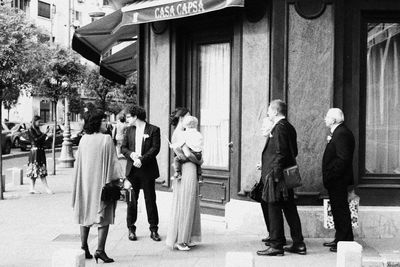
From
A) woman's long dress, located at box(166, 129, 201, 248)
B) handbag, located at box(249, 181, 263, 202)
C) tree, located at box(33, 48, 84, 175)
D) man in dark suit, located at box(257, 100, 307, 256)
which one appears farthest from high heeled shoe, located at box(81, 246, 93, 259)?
tree, located at box(33, 48, 84, 175)

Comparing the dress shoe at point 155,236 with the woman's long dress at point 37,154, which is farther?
the woman's long dress at point 37,154

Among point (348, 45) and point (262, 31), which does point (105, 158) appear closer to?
point (262, 31)

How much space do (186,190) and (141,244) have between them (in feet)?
3.65

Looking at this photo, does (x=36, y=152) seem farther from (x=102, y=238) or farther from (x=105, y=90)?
(x=105, y=90)

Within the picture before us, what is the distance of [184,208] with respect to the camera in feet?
26.2

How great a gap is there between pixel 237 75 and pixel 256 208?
2.17 metres

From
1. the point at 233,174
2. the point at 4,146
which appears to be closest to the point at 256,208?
the point at 233,174

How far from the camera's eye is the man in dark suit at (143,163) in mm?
8633

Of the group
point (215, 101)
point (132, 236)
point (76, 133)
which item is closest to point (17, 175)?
point (215, 101)

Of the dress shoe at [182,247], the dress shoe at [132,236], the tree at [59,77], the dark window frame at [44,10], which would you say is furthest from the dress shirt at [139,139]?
the dark window frame at [44,10]

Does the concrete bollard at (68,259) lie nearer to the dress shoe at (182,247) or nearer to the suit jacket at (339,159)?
the dress shoe at (182,247)

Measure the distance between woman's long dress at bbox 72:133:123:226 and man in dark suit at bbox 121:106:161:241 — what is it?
49.1 inches

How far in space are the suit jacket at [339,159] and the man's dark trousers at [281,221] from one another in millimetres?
593

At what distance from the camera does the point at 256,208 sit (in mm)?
9016
